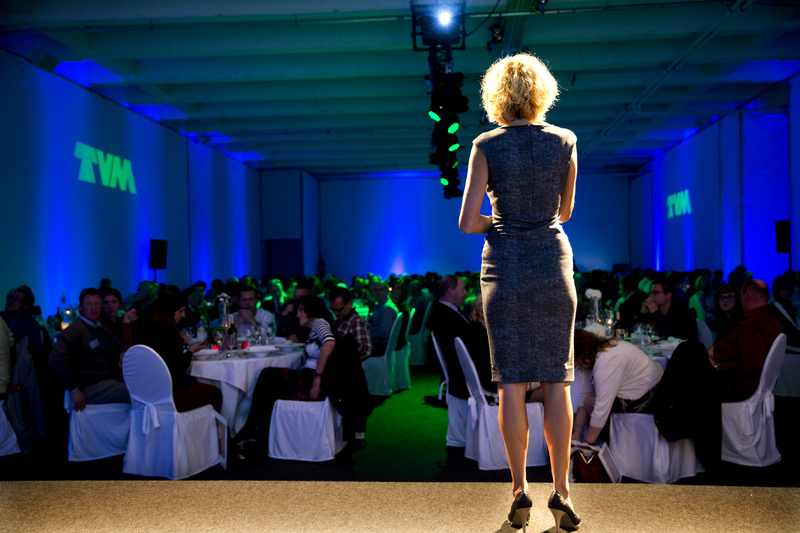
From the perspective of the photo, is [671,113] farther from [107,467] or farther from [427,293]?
[107,467]

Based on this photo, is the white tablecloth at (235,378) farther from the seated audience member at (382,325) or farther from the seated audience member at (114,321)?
the seated audience member at (382,325)

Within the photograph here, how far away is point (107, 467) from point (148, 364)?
2.95ft

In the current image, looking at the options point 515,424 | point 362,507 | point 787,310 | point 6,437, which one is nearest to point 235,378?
point 6,437

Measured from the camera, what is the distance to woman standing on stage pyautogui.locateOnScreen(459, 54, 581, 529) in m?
1.84

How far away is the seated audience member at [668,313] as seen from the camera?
490 cm

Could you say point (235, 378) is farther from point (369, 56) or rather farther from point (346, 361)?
point (369, 56)

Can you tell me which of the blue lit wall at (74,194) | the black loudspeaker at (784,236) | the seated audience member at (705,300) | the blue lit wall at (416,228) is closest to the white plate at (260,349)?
the blue lit wall at (74,194)

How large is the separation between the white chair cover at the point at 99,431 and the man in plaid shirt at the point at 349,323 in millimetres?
1599

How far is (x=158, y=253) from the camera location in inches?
419

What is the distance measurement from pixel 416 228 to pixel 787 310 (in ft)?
46.4

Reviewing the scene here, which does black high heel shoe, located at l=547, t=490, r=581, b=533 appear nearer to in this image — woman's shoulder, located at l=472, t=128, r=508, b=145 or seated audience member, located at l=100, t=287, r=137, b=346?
woman's shoulder, located at l=472, t=128, r=508, b=145

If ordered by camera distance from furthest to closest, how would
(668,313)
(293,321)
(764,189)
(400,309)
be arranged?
(764,189) → (400,309) → (293,321) → (668,313)

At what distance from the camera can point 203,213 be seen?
13.5m

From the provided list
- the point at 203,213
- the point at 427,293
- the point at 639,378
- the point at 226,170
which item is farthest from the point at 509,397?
the point at 226,170
